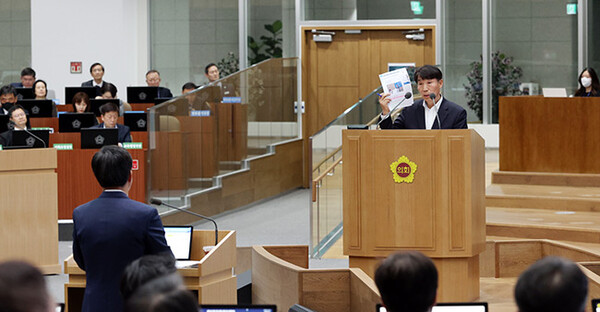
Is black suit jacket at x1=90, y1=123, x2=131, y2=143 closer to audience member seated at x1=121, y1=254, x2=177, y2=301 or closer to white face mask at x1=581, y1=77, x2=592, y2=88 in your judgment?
white face mask at x1=581, y1=77, x2=592, y2=88

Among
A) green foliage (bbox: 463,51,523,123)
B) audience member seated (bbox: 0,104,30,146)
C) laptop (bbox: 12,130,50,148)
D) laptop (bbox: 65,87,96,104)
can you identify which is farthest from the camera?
green foliage (bbox: 463,51,523,123)

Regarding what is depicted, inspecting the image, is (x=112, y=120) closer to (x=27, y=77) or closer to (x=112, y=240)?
(x=27, y=77)

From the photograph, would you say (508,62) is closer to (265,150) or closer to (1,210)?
(265,150)

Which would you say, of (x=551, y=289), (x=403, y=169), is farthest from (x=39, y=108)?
(x=551, y=289)

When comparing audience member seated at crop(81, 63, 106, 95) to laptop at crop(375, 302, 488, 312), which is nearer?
laptop at crop(375, 302, 488, 312)

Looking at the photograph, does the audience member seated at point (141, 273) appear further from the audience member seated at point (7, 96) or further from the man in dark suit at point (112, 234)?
the audience member seated at point (7, 96)

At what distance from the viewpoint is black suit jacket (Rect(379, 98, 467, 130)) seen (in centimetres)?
540

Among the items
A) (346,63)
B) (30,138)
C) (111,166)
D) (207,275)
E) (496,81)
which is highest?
(346,63)

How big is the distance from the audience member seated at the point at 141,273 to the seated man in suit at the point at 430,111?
2992 mm

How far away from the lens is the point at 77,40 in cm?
1424

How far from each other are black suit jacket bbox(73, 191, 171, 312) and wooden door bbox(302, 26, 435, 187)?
10034 mm

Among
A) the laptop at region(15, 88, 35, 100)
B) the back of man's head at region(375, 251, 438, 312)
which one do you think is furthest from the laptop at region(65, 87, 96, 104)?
the back of man's head at region(375, 251, 438, 312)

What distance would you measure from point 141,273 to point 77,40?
40.7 ft

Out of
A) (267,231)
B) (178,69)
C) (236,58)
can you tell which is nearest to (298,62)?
(236,58)
